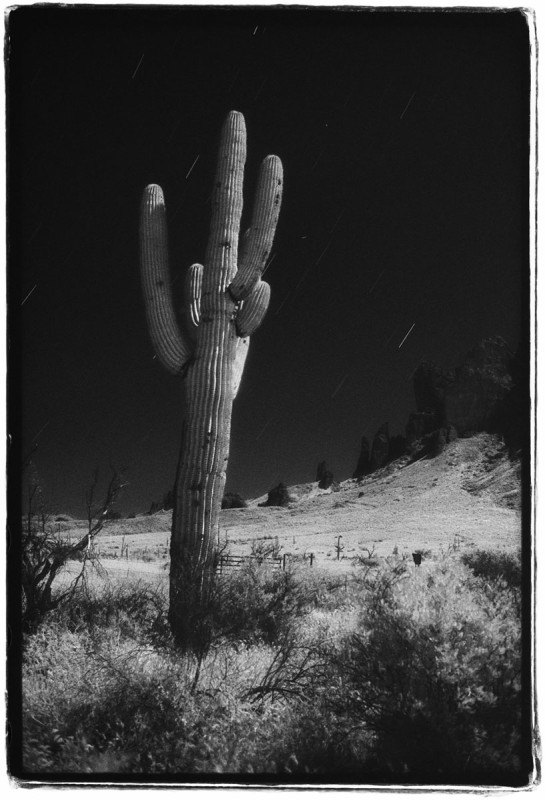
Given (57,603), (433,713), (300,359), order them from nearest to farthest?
1. (433,713)
2. (57,603)
3. (300,359)

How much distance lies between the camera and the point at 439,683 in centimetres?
369

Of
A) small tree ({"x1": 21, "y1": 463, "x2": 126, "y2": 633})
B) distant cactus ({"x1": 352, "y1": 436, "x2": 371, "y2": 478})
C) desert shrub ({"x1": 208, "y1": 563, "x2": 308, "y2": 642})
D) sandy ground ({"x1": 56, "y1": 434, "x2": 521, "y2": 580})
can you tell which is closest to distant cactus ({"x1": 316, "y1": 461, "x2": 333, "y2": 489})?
sandy ground ({"x1": 56, "y1": 434, "x2": 521, "y2": 580})

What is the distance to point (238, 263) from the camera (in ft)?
14.4

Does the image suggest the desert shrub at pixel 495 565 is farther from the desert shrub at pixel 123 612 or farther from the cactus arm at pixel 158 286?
the cactus arm at pixel 158 286

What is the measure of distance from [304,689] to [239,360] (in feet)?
7.01

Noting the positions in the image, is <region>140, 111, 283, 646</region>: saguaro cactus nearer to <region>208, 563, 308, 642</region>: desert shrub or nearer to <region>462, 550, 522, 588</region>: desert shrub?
<region>208, 563, 308, 642</region>: desert shrub

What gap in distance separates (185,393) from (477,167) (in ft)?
8.03

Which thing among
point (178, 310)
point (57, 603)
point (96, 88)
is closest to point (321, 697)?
point (57, 603)

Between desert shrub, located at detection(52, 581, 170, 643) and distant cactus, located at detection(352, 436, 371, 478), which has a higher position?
distant cactus, located at detection(352, 436, 371, 478)

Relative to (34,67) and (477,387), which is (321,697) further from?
(34,67)

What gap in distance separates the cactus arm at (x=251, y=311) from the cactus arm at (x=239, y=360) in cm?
11

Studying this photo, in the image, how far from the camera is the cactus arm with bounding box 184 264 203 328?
14.0ft

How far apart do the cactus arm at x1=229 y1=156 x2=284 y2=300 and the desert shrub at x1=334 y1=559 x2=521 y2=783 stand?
7.29 feet

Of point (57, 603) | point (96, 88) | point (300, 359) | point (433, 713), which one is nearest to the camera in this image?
point (433, 713)
